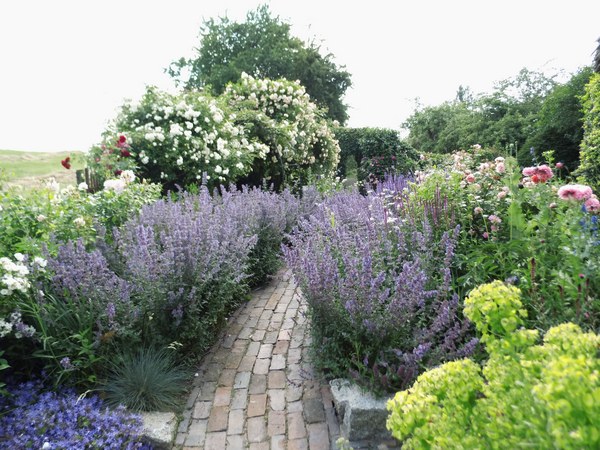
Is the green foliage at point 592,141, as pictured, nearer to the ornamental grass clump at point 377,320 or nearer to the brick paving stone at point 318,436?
the ornamental grass clump at point 377,320

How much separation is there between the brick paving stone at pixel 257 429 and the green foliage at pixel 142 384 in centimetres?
54

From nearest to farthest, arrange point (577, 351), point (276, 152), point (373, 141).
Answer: point (577, 351), point (276, 152), point (373, 141)

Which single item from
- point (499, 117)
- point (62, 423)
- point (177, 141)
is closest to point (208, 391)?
point (62, 423)

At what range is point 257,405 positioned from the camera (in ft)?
8.96

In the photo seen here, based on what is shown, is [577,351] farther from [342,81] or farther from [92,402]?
[342,81]

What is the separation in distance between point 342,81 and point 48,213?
27.3 meters

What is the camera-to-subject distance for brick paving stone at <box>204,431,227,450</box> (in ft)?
7.86

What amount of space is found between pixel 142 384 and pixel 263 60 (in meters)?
25.3

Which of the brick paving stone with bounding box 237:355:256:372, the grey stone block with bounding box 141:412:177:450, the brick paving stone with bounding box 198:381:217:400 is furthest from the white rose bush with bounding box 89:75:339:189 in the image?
the grey stone block with bounding box 141:412:177:450

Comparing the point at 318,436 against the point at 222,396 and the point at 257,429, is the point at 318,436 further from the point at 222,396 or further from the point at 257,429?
the point at 222,396

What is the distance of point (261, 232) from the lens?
16.2ft

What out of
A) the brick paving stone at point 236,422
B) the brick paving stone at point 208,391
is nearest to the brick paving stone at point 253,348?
the brick paving stone at point 208,391

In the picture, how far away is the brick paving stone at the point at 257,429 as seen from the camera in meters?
2.44

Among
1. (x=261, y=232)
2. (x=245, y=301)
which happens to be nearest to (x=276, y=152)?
(x=261, y=232)
